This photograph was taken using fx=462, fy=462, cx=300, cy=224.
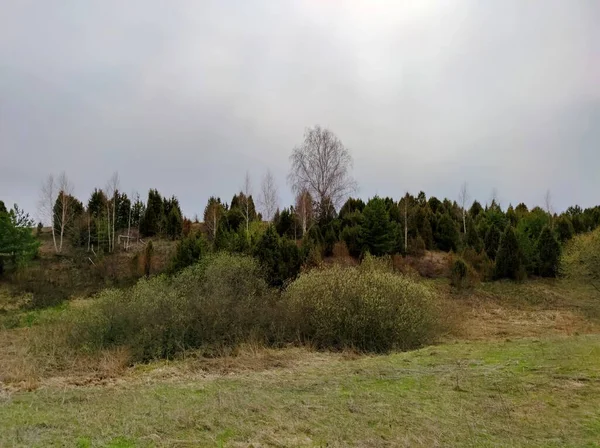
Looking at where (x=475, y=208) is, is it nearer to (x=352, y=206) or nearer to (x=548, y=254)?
(x=352, y=206)

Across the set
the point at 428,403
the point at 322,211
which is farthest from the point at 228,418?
the point at 322,211

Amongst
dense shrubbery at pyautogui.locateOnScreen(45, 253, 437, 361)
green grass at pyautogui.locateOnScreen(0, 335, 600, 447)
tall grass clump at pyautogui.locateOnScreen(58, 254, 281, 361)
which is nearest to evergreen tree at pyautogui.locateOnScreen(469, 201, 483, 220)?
dense shrubbery at pyautogui.locateOnScreen(45, 253, 437, 361)

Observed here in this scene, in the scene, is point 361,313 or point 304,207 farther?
point 304,207

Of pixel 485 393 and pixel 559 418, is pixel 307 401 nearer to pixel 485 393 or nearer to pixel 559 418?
pixel 485 393

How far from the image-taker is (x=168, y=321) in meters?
13.4

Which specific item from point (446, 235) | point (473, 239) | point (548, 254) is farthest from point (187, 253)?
point (548, 254)

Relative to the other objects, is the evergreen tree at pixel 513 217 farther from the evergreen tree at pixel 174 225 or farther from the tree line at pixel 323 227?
the evergreen tree at pixel 174 225

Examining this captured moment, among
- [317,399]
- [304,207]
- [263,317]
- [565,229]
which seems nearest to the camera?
[317,399]

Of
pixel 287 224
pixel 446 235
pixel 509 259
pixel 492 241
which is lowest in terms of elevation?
pixel 509 259

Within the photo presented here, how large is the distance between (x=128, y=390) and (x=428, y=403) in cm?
539

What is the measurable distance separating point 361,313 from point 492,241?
23434 millimetres

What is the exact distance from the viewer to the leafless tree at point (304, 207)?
38250mm

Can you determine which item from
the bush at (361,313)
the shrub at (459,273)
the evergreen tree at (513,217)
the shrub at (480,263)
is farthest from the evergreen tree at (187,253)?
the evergreen tree at (513,217)

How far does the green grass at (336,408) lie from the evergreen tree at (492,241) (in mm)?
24155
